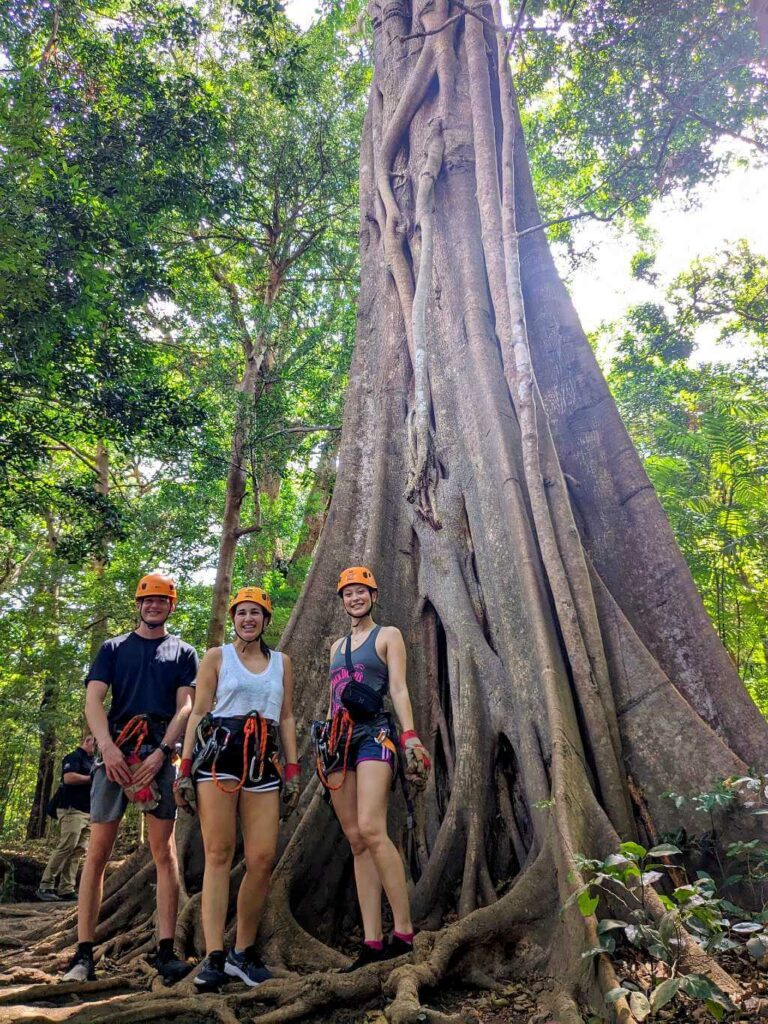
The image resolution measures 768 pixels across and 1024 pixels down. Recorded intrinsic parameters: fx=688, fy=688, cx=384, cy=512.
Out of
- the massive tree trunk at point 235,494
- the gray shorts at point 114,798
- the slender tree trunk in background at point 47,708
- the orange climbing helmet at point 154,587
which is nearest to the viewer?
the gray shorts at point 114,798

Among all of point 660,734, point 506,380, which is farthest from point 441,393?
point 660,734

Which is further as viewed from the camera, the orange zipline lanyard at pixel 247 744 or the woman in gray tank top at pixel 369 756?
the orange zipline lanyard at pixel 247 744

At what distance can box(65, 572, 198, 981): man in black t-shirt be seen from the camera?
301 cm

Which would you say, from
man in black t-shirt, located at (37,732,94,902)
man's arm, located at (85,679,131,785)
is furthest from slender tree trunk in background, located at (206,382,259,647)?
man's arm, located at (85,679,131,785)

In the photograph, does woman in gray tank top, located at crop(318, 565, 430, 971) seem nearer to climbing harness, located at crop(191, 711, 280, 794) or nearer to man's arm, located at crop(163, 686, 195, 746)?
climbing harness, located at crop(191, 711, 280, 794)

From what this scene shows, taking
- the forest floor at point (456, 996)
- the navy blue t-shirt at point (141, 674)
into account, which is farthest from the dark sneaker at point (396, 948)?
the navy blue t-shirt at point (141, 674)

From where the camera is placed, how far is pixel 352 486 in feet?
17.3

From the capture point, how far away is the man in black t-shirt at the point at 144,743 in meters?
3.01

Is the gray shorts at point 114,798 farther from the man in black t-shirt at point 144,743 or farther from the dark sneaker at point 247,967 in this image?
the dark sneaker at point 247,967

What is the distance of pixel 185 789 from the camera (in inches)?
115

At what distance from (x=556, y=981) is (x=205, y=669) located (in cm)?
186

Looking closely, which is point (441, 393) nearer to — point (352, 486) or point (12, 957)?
point (352, 486)

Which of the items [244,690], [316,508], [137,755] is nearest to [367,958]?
[244,690]

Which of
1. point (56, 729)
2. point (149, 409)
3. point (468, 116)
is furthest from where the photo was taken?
point (56, 729)
